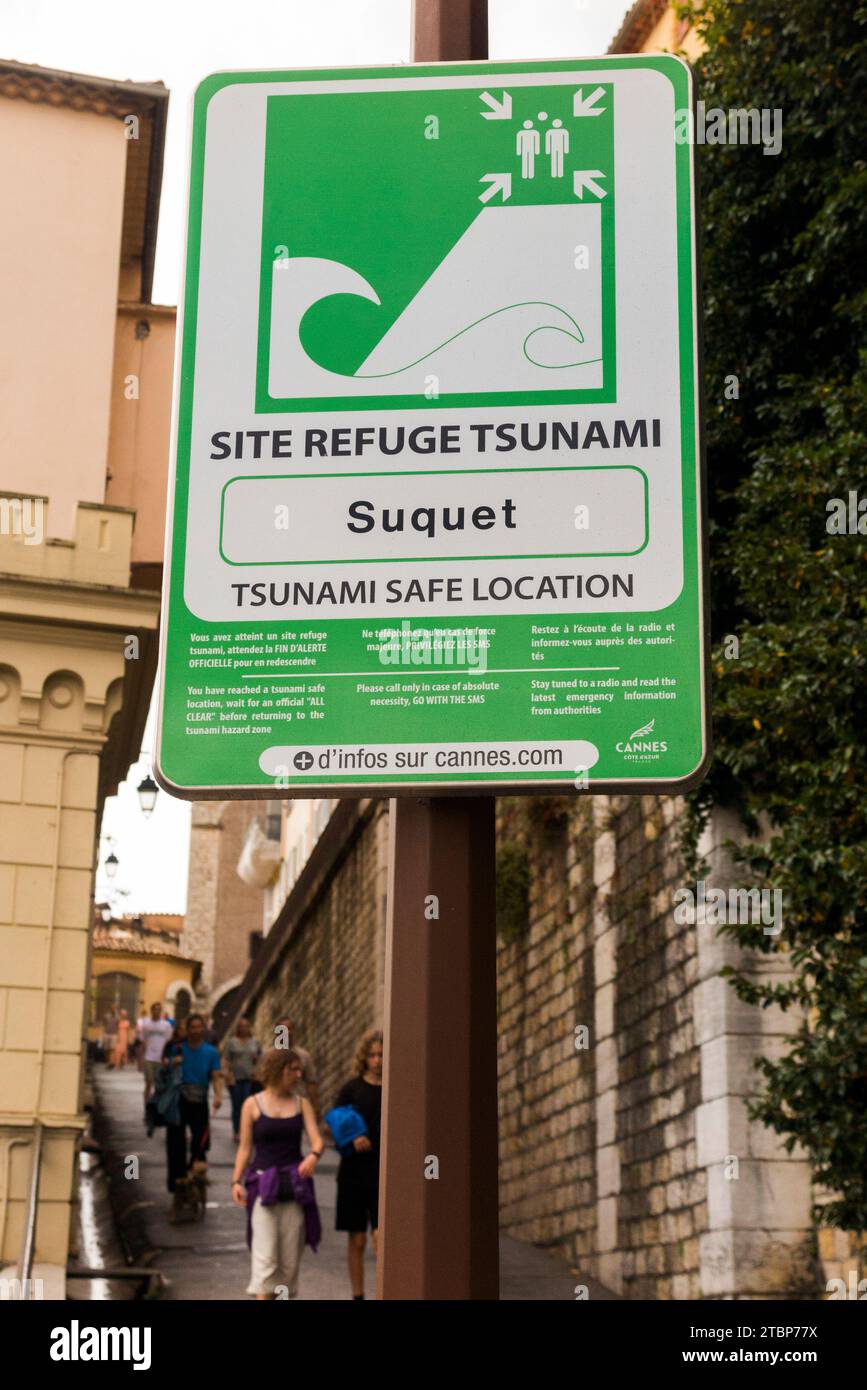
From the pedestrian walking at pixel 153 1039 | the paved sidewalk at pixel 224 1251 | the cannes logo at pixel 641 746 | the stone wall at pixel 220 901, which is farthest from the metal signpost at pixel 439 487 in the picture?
the stone wall at pixel 220 901

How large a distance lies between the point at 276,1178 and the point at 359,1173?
1278 mm

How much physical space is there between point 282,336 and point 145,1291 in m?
9.37

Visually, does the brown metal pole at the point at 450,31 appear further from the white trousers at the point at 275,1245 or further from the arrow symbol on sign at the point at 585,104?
the white trousers at the point at 275,1245

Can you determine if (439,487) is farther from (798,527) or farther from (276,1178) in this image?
(798,527)

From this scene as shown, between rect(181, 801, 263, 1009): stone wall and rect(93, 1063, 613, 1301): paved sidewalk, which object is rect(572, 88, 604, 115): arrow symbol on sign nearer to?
rect(93, 1063, 613, 1301): paved sidewalk

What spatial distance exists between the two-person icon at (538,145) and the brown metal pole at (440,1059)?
1309 millimetres

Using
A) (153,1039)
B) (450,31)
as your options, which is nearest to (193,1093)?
(153,1039)

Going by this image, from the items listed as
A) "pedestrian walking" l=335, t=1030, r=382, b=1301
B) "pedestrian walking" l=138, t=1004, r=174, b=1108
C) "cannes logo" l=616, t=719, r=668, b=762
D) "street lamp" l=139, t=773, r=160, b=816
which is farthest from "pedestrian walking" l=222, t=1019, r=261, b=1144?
"cannes logo" l=616, t=719, r=668, b=762

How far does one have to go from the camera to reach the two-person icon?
11.0ft

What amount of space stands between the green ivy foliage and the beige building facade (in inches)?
206

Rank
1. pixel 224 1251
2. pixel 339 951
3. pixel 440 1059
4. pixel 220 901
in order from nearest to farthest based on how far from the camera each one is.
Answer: pixel 440 1059 < pixel 224 1251 < pixel 339 951 < pixel 220 901

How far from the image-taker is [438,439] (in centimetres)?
318

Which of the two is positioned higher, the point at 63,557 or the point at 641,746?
the point at 63,557
